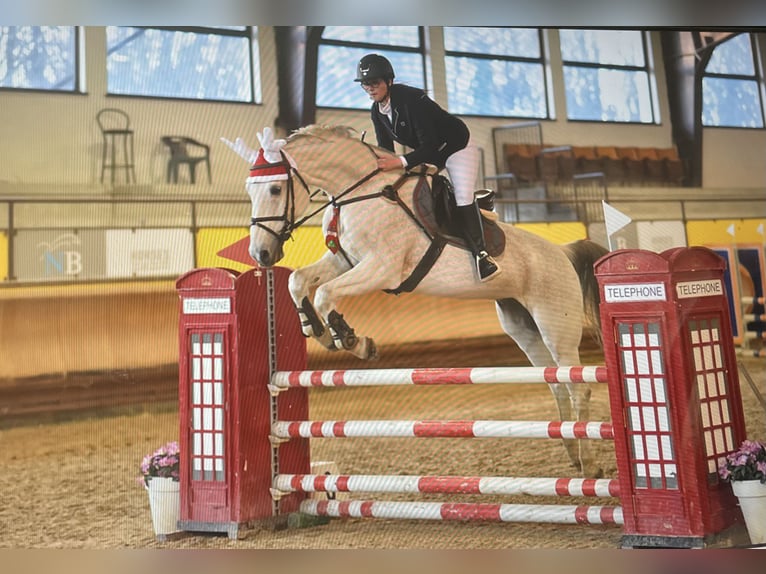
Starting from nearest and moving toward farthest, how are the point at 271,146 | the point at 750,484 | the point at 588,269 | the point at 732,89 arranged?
the point at 750,484
the point at 588,269
the point at 271,146
the point at 732,89

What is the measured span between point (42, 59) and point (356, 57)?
1.14m

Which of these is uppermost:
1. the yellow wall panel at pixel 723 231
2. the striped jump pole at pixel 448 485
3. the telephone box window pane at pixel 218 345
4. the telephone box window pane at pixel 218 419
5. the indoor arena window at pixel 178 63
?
the indoor arena window at pixel 178 63

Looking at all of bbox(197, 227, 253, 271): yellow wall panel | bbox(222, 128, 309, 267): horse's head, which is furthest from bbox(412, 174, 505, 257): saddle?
bbox(197, 227, 253, 271): yellow wall panel

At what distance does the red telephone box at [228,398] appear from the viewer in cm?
241

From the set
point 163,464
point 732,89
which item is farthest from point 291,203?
point 732,89

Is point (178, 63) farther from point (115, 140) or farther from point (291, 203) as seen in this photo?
point (291, 203)

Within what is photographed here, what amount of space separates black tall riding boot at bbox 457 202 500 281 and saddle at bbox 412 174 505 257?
0.06ft

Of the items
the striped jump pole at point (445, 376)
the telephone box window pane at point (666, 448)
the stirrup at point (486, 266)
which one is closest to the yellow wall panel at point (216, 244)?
the striped jump pole at point (445, 376)

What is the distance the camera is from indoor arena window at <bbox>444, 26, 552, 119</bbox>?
255cm

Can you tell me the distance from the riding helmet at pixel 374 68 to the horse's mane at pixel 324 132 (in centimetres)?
19

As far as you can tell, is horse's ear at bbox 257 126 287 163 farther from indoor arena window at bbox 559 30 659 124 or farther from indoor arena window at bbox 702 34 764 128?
indoor arena window at bbox 702 34 764 128

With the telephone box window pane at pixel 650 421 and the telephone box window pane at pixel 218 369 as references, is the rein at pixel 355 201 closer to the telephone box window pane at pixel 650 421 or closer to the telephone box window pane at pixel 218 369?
the telephone box window pane at pixel 218 369

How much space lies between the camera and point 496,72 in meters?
2.59

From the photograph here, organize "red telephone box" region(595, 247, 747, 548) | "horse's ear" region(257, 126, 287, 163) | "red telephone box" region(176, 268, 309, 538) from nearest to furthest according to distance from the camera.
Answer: "red telephone box" region(595, 247, 747, 548), "red telephone box" region(176, 268, 309, 538), "horse's ear" region(257, 126, 287, 163)
